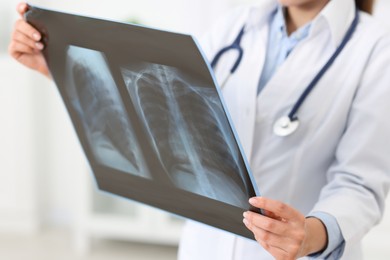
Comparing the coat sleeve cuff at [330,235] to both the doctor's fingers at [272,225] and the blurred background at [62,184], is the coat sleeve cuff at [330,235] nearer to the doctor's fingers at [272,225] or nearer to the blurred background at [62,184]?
the doctor's fingers at [272,225]

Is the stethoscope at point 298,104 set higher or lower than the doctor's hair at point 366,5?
lower

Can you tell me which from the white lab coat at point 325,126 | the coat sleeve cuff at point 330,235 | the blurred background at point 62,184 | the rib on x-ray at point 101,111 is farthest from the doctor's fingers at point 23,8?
the blurred background at point 62,184

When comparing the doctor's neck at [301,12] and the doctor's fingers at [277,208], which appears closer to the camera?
the doctor's fingers at [277,208]

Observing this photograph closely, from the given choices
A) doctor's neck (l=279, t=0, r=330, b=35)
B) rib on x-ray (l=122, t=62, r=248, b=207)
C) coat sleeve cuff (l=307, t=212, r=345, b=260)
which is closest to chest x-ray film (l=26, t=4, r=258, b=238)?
rib on x-ray (l=122, t=62, r=248, b=207)

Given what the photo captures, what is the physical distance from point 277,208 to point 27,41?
A: 0.56 m

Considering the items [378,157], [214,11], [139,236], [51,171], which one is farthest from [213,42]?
[51,171]

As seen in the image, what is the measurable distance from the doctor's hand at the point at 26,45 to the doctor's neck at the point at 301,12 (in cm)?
44

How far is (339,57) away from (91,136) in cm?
47

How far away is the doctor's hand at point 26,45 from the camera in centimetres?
105

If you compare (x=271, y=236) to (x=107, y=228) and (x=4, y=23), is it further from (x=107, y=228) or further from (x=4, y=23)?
(x=4, y=23)

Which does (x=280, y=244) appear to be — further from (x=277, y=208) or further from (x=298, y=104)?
(x=298, y=104)

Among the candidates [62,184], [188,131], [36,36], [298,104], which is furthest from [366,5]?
[62,184]

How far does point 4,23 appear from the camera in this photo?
10.0 ft

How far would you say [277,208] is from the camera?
803mm
